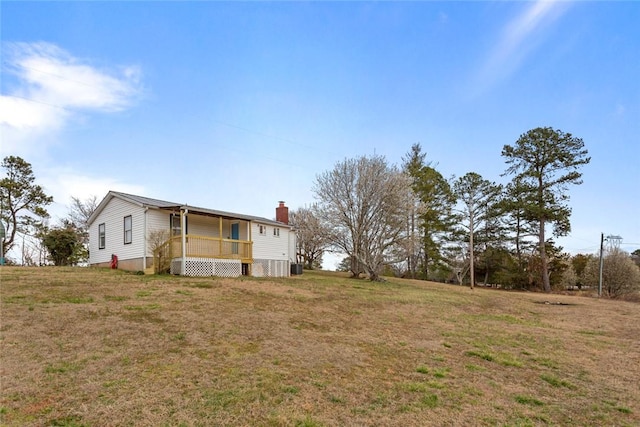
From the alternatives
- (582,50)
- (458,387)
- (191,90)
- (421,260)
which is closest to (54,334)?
(458,387)

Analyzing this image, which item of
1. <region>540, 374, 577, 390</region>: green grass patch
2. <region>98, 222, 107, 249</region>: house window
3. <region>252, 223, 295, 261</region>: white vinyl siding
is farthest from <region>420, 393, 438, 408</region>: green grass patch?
<region>98, 222, 107, 249</region>: house window

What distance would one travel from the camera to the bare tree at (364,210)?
80.0ft

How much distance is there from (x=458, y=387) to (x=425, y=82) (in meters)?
15.9

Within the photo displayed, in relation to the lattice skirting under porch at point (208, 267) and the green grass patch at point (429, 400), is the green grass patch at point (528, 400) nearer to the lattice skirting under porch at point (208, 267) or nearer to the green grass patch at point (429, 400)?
the green grass patch at point (429, 400)

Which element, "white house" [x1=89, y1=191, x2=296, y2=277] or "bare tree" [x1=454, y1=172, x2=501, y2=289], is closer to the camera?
"white house" [x1=89, y1=191, x2=296, y2=277]

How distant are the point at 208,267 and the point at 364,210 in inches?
459

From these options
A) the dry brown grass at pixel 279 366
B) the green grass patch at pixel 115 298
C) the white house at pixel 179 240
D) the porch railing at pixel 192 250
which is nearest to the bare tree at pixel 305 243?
the white house at pixel 179 240

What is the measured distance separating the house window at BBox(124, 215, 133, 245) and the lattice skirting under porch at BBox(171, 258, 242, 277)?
10.1ft

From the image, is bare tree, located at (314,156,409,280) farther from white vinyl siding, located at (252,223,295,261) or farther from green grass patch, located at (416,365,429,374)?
green grass patch, located at (416,365,429,374)

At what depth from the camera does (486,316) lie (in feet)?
43.3

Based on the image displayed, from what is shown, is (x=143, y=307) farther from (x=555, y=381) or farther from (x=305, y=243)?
(x=305, y=243)

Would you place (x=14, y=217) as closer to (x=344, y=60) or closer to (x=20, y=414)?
(x=344, y=60)

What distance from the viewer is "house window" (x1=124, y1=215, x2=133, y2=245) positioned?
18.0 metres

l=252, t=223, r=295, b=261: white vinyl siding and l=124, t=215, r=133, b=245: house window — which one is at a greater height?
l=124, t=215, r=133, b=245: house window
